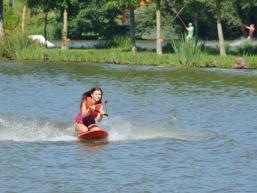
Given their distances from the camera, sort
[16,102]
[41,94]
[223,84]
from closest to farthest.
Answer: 1. [16,102]
2. [41,94]
3. [223,84]

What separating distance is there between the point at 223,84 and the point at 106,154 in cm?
1835

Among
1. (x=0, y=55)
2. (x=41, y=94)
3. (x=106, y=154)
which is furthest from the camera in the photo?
(x=0, y=55)

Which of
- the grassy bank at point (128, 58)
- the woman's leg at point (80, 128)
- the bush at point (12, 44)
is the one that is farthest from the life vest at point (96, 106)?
the bush at point (12, 44)

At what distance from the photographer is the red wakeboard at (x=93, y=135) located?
2369 centimetres

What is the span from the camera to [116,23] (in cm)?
8044

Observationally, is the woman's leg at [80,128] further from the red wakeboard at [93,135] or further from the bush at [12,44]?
the bush at [12,44]

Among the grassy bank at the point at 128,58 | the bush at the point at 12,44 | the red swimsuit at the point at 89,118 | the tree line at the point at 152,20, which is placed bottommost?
the red swimsuit at the point at 89,118

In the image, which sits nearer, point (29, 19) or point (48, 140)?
point (48, 140)

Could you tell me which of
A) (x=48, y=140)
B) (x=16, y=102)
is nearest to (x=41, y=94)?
(x=16, y=102)

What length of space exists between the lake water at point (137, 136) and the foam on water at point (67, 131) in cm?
3

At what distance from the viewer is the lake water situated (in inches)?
737

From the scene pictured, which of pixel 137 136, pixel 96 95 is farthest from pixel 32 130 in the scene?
pixel 137 136

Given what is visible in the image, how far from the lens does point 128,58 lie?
159 feet

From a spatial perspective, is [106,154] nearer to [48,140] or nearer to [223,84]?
[48,140]
